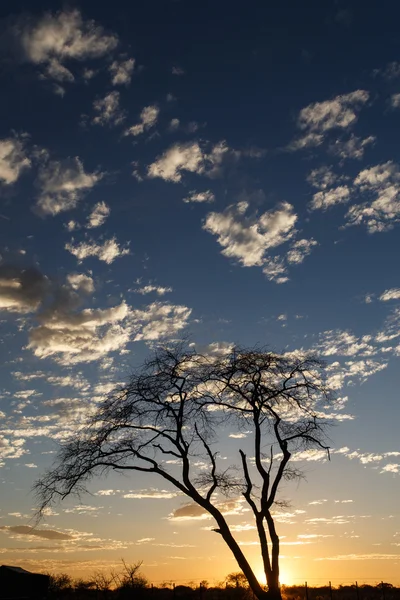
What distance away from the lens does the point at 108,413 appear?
2475 cm

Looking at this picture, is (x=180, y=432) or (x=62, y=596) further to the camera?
(x=62, y=596)

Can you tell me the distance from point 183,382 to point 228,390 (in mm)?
2113

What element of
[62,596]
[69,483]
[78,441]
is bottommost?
[62,596]

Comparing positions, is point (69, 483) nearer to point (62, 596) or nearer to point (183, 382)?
point (183, 382)

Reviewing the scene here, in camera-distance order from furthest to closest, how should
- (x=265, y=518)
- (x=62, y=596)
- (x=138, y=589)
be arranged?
(x=62, y=596) → (x=138, y=589) → (x=265, y=518)

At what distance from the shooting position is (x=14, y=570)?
39281mm

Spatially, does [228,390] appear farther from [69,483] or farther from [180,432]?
[69,483]

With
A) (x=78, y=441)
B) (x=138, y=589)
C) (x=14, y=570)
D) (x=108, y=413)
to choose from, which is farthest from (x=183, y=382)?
(x=14, y=570)

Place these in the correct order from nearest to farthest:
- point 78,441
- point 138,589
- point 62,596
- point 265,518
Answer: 1. point 265,518
2. point 78,441
3. point 138,589
4. point 62,596

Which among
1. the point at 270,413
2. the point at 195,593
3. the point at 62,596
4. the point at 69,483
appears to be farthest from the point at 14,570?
the point at 270,413

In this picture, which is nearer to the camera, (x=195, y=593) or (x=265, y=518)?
(x=265, y=518)

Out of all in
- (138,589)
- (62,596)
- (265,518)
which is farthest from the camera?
(62,596)

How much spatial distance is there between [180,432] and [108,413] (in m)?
3.36

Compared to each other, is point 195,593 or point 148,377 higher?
point 148,377
